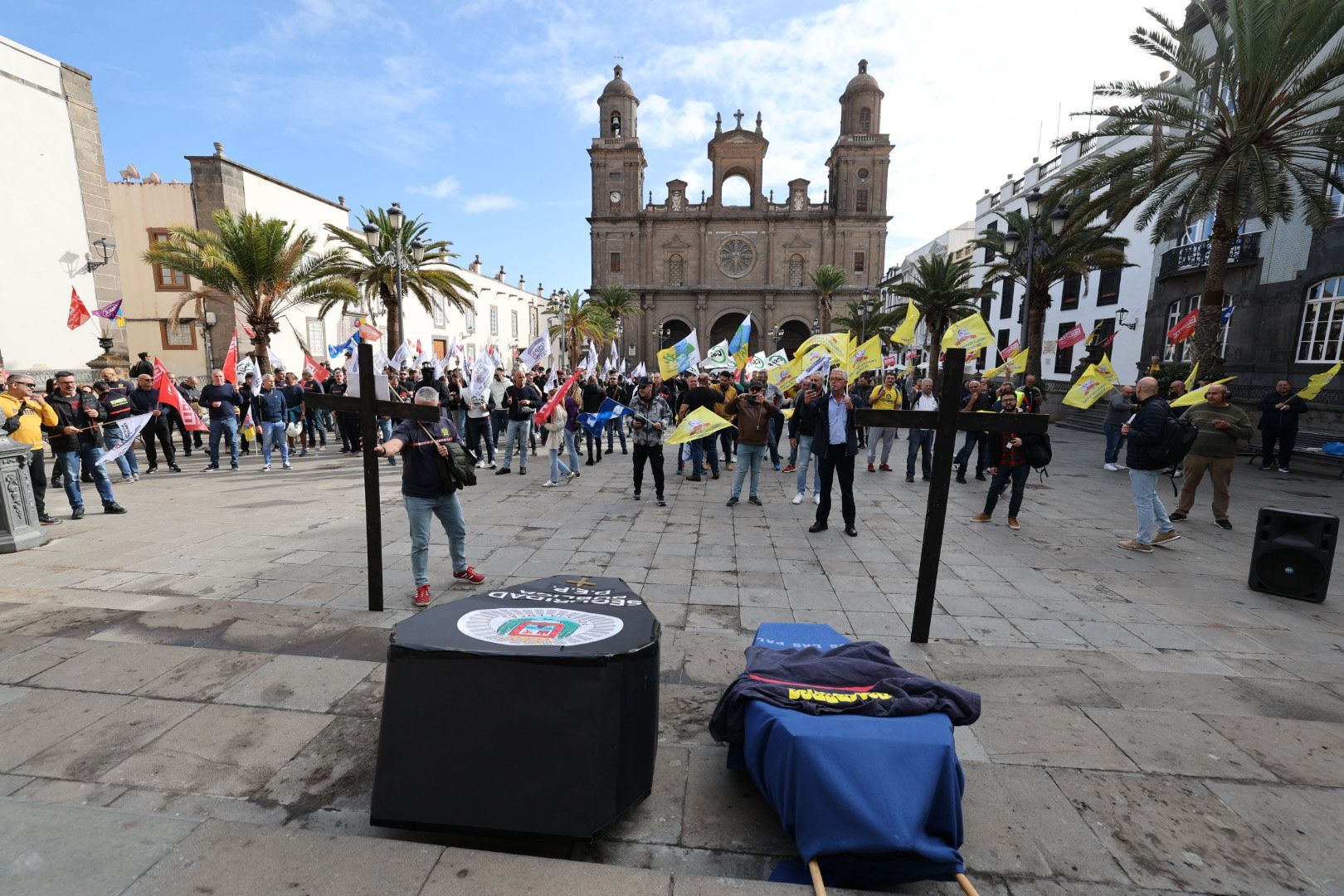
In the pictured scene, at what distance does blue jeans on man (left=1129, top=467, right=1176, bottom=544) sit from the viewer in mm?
6699

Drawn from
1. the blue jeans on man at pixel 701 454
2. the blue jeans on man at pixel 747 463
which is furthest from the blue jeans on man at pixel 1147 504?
the blue jeans on man at pixel 701 454

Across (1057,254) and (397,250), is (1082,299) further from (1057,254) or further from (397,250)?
(397,250)

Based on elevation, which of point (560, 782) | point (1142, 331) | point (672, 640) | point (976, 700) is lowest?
point (672, 640)

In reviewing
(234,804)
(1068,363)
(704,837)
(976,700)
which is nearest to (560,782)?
(704,837)

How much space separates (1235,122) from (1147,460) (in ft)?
34.9

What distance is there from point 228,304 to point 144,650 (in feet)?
70.3

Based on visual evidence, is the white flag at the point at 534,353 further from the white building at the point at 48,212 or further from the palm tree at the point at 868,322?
the palm tree at the point at 868,322

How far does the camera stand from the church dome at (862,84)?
53.5 meters

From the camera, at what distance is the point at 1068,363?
29.2 m

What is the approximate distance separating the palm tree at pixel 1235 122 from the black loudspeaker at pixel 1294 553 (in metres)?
10.1

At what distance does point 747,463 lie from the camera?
888cm

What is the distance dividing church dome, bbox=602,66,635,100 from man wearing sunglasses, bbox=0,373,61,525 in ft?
187

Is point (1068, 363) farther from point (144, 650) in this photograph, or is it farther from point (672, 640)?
point (144, 650)

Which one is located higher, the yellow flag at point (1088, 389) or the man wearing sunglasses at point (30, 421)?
the yellow flag at point (1088, 389)
